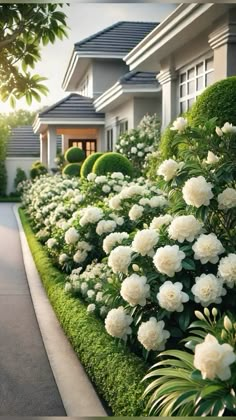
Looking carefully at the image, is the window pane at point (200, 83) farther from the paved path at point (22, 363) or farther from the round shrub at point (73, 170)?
the round shrub at point (73, 170)

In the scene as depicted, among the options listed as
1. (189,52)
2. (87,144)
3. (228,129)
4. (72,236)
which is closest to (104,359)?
(228,129)

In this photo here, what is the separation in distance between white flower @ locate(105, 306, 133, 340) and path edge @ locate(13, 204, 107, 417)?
542 millimetres

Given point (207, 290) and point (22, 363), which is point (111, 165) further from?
point (207, 290)

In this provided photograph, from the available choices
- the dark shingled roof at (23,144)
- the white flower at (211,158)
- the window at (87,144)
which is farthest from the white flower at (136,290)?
the dark shingled roof at (23,144)

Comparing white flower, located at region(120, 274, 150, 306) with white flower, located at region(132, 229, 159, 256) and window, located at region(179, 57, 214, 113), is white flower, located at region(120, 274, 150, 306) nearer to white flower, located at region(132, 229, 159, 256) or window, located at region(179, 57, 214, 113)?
white flower, located at region(132, 229, 159, 256)

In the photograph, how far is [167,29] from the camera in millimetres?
11695

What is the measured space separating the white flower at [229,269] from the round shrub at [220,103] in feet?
14.3

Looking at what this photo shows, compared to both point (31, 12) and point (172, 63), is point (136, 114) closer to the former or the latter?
point (172, 63)

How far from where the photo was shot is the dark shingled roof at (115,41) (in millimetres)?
23066

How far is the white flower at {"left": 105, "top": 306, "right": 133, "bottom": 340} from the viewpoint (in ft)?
14.1

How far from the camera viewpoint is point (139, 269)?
176 inches

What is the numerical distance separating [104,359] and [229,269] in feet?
4.31

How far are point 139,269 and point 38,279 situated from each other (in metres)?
5.08

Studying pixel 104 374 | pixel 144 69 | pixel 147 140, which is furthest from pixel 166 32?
pixel 104 374
